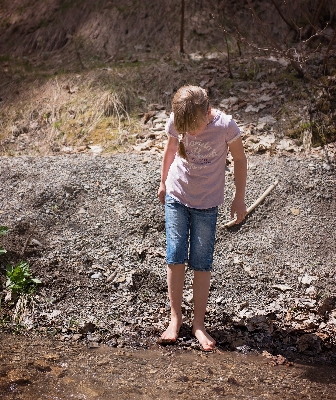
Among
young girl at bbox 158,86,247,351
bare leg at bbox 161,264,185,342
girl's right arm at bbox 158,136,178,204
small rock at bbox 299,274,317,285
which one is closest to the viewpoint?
young girl at bbox 158,86,247,351

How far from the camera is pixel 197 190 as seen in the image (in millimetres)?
3486

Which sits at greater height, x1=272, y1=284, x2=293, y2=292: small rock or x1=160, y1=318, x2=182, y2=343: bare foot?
x1=272, y1=284, x2=293, y2=292: small rock

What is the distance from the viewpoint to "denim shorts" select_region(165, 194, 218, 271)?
140 inches

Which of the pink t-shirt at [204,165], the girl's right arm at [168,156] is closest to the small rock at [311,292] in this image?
the pink t-shirt at [204,165]

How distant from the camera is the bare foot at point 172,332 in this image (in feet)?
12.0

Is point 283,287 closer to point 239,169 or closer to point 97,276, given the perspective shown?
point 239,169

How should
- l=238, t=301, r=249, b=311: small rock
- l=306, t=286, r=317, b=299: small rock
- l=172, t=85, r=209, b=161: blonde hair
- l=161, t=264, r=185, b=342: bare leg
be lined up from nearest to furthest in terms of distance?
l=172, t=85, r=209, b=161: blonde hair < l=161, t=264, r=185, b=342: bare leg < l=238, t=301, r=249, b=311: small rock < l=306, t=286, r=317, b=299: small rock

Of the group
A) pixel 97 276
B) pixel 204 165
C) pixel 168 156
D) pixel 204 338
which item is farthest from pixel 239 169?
pixel 97 276

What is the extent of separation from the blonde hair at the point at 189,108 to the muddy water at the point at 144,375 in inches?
55.0

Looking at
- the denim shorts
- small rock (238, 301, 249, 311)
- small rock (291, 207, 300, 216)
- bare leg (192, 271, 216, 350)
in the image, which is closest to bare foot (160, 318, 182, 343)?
bare leg (192, 271, 216, 350)

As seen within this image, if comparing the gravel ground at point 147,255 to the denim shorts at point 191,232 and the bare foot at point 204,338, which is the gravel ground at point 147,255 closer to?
the bare foot at point 204,338

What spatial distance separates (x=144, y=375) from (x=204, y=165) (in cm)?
127

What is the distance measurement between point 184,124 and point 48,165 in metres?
2.66

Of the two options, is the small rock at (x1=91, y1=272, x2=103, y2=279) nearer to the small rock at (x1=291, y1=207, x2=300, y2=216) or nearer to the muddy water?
the muddy water
